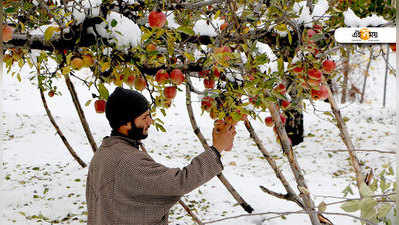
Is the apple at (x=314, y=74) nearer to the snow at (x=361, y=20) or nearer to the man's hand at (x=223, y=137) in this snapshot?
the snow at (x=361, y=20)

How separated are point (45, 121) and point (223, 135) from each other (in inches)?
282

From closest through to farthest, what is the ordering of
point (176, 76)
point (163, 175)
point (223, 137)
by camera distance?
point (163, 175), point (223, 137), point (176, 76)

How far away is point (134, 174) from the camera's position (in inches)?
55.7

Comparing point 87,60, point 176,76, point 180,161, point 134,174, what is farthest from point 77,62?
point 180,161

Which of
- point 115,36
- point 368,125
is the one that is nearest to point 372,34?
point 115,36

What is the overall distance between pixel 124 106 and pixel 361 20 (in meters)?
1.36

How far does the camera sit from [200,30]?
2566mm

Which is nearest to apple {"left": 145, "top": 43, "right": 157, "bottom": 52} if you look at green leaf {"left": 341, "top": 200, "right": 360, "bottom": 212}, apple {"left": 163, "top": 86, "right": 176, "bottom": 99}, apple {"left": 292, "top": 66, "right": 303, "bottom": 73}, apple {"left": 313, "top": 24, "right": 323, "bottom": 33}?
apple {"left": 163, "top": 86, "right": 176, "bottom": 99}

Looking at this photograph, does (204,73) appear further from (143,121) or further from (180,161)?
(180,161)

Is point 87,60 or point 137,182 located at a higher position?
point 87,60

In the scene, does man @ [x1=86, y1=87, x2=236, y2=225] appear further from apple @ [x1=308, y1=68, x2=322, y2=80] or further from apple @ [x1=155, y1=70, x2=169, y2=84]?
apple @ [x1=308, y1=68, x2=322, y2=80]

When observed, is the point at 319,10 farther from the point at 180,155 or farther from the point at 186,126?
the point at 186,126

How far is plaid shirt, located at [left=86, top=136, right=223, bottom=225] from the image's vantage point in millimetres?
1399

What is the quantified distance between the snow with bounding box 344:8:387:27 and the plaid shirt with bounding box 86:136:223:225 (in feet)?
3.61
